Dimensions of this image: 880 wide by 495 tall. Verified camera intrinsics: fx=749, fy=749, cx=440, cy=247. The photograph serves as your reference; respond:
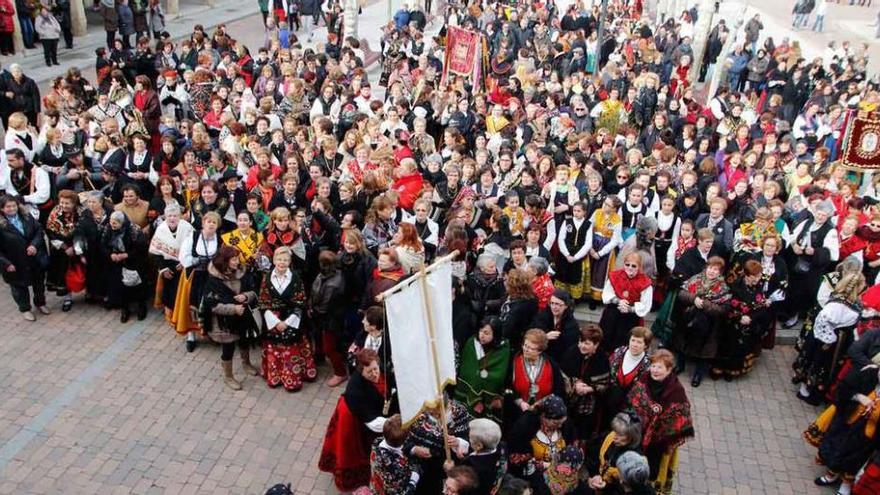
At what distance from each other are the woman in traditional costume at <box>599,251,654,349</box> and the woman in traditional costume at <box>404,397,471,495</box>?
236 cm

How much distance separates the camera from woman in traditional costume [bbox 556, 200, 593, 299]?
8.65 metres

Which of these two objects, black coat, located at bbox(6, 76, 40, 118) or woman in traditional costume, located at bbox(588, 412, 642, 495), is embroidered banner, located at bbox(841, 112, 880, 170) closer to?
woman in traditional costume, located at bbox(588, 412, 642, 495)

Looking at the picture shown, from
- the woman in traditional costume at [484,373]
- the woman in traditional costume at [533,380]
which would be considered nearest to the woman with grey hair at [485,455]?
the woman in traditional costume at [533,380]

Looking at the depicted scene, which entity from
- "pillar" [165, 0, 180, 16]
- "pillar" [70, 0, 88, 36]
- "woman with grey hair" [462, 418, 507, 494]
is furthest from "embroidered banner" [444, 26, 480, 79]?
"pillar" [165, 0, 180, 16]

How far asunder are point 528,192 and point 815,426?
4.12 metres

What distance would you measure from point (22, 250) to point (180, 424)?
2.92 metres

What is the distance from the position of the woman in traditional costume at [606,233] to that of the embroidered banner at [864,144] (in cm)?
422

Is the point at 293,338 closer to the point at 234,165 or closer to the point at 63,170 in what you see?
the point at 234,165

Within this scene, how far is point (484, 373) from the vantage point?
20.2 ft

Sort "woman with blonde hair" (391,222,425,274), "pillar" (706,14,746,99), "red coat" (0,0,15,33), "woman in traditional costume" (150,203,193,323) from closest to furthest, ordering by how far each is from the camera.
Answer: "woman with blonde hair" (391,222,425,274)
"woman in traditional costume" (150,203,193,323)
"red coat" (0,0,15,33)
"pillar" (706,14,746,99)

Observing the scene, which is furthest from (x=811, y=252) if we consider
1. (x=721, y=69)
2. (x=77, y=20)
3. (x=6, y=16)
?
(x=77, y=20)

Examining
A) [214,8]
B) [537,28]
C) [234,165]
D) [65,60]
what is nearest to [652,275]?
[234,165]

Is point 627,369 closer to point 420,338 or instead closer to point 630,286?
point 630,286

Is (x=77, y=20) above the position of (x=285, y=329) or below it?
above
